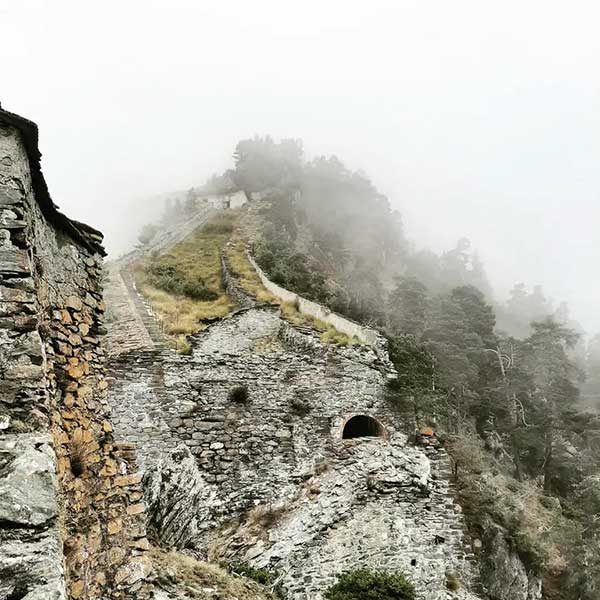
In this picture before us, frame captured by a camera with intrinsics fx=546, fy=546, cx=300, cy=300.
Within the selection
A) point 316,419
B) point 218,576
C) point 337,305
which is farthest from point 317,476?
point 337,305

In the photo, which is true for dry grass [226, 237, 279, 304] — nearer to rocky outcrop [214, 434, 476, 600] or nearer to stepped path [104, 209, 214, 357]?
stepped path [104, 209, 214, 357]

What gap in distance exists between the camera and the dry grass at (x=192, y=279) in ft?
83.1

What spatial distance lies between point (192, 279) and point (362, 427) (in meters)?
22.3

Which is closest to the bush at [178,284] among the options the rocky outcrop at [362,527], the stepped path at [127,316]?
the stepped path at [127,316]

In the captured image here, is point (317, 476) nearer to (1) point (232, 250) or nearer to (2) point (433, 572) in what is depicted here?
(2) point (433, 572)

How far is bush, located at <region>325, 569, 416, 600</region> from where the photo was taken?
38.5 feet

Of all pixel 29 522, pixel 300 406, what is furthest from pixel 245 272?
pixel 29 522

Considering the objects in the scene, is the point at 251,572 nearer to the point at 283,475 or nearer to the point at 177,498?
the point at 177,498

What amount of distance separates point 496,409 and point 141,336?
75.5 feet

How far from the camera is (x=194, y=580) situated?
6961 mm

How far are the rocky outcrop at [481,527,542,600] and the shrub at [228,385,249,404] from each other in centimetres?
746

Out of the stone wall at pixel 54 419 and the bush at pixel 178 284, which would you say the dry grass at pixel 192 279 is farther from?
the stone wall at pixel 54 419

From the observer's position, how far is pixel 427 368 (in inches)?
745

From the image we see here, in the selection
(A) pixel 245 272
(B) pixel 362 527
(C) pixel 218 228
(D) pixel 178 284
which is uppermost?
(C) pixel 218 228
